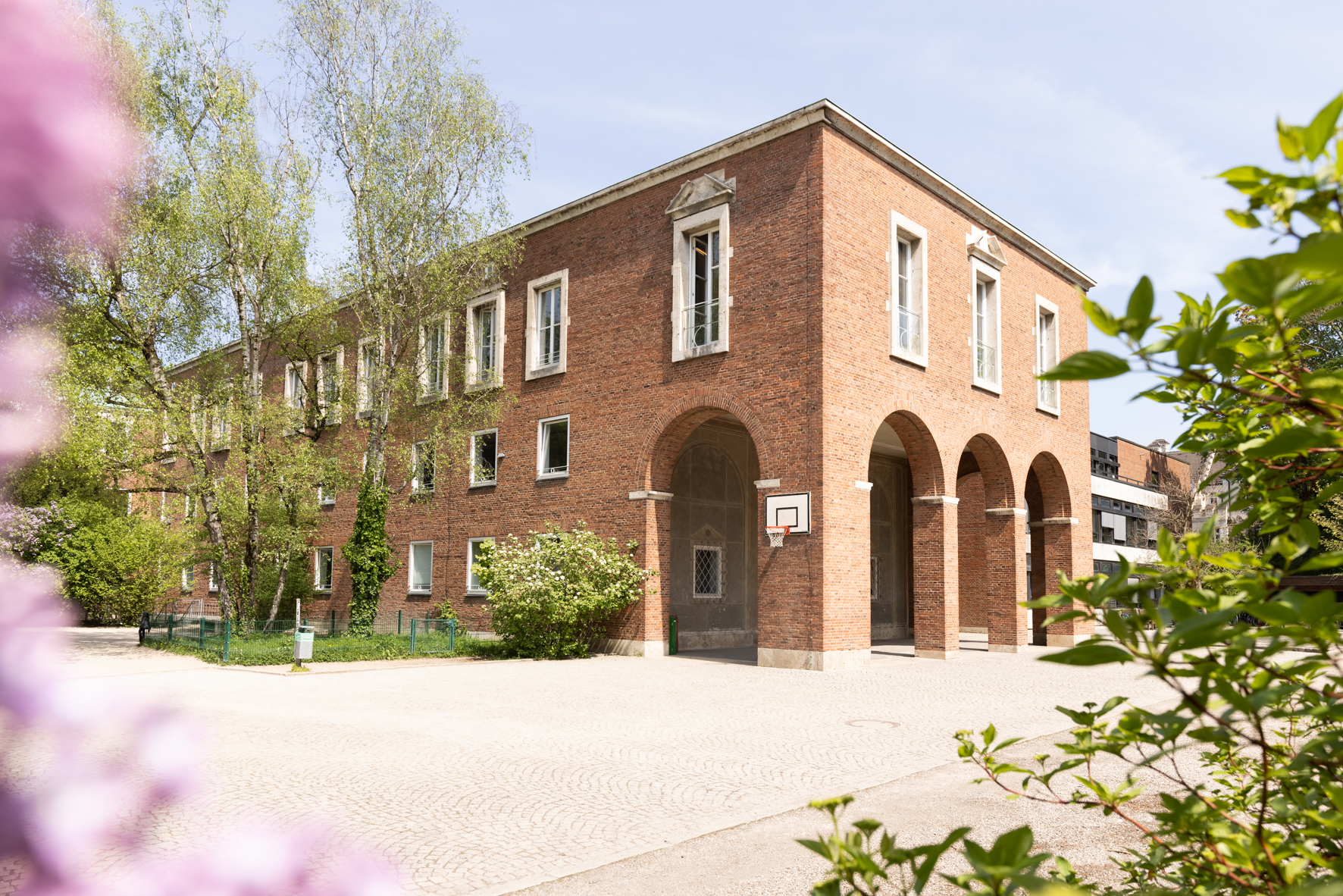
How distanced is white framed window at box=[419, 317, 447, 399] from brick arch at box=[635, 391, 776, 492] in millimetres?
6168

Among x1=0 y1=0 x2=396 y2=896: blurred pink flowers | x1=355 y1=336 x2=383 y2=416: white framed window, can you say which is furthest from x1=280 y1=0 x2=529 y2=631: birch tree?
x1=0 y1=0 x2=396 y2=896: blurred pink flowers

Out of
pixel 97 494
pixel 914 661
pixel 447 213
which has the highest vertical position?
pixel 447 213

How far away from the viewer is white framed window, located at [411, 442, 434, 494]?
901 inches

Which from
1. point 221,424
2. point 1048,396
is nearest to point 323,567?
point 221,424

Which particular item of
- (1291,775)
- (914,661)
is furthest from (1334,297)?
(914,661)

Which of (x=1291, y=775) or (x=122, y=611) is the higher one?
(x=1291, y=775)

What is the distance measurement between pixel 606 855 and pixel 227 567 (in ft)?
70.9

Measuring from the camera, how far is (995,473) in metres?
23.8

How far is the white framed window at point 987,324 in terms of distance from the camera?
76.1ft

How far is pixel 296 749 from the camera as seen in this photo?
9078 mm

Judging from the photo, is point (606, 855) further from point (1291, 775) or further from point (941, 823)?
point (1291, 775)

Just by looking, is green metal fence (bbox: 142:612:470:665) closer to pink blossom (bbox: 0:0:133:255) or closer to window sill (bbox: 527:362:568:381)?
window sill (bbox: 527:362:568:381)

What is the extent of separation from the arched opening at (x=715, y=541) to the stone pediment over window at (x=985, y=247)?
7009 millimetres

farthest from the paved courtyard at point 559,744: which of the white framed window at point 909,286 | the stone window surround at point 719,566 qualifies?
the white framed window at point 909,286
